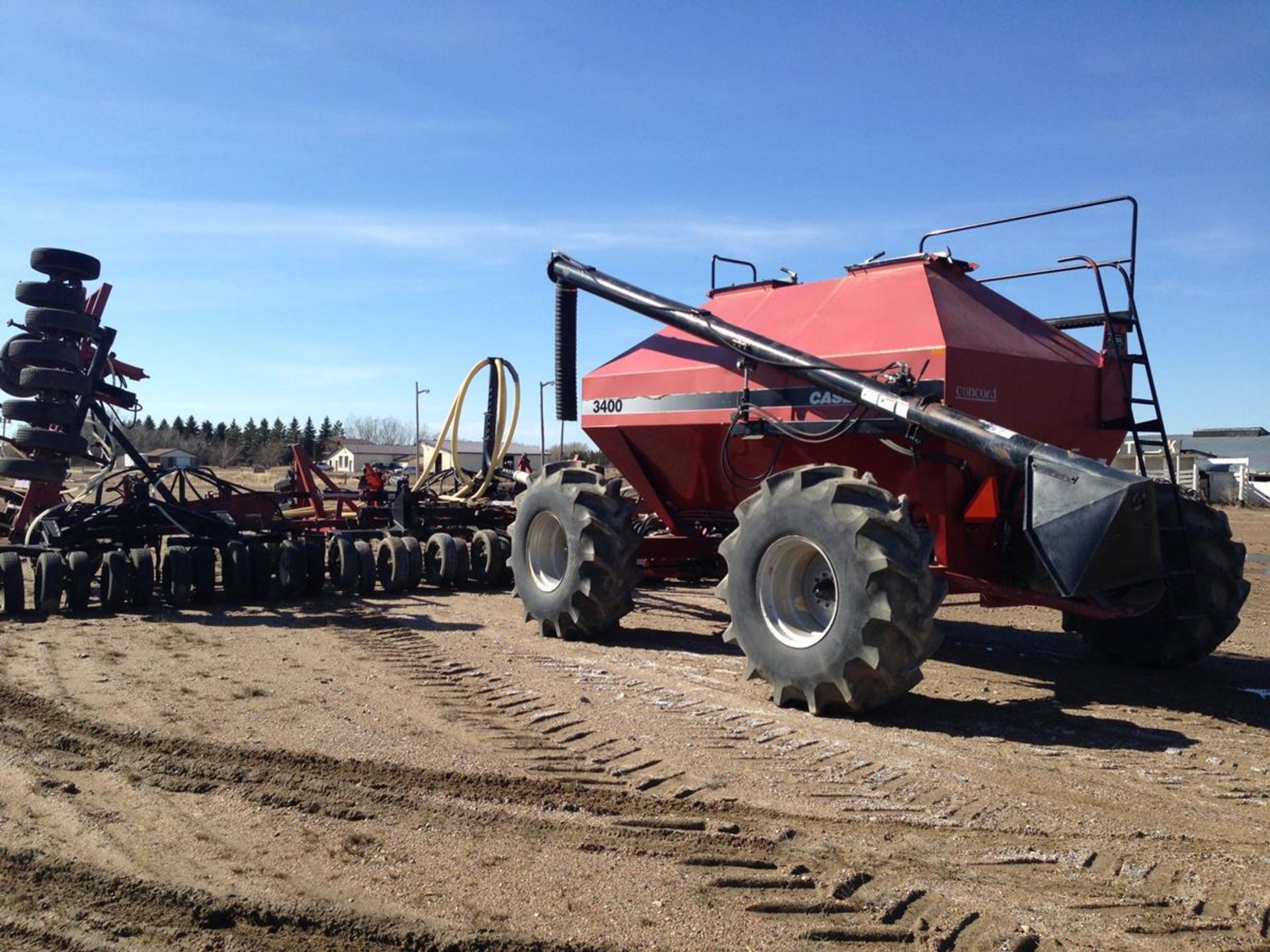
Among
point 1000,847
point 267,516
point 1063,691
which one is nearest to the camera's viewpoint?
→ point 1000,847

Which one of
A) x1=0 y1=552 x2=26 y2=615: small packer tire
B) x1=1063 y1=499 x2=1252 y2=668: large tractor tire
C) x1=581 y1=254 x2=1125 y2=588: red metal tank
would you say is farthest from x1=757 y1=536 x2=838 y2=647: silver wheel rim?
x1=0 y1=552 x2=26 y2=615: small packer tire

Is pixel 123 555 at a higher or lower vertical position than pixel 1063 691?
higher

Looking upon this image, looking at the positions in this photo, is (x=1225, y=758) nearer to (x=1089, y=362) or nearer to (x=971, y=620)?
(x=1089, y=362)

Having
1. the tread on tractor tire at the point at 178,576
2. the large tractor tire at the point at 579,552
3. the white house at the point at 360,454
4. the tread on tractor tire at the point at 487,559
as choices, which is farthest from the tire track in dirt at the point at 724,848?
the white house at the point at 360,454

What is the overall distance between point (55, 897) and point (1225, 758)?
541 centimetres

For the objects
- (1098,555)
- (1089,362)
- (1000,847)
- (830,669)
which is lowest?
(1000,847)

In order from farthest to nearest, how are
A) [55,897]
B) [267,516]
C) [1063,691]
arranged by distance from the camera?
1. [267,516]
2. [1063,691]
3. [55,897]

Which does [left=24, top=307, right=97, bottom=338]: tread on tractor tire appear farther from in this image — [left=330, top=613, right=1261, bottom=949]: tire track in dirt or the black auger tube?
the black auger tube

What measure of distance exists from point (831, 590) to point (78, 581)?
7.07 m

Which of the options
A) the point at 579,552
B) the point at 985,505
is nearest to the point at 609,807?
the point at 985,505

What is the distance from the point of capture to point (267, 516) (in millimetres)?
13930

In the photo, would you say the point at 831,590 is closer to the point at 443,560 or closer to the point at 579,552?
the point at 579,552

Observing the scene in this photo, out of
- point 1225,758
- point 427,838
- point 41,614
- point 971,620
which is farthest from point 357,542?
point 1225,758

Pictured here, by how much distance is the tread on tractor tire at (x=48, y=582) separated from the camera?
981 centimetres
